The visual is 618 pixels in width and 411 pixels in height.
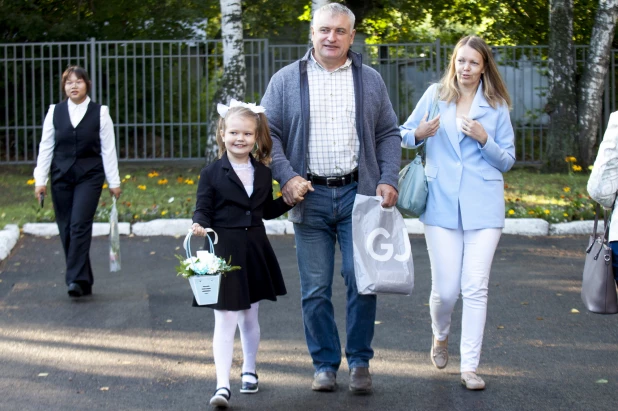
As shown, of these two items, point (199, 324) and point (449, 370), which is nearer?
point (449, 370)

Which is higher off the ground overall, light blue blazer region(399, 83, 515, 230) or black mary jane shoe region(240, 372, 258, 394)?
light blue blazer region(399, 83, 515, 230)

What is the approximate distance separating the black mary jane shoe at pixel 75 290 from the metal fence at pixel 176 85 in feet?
28.8

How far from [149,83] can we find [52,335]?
12257mm

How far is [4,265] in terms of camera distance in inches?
364

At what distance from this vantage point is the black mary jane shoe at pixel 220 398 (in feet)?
16.2

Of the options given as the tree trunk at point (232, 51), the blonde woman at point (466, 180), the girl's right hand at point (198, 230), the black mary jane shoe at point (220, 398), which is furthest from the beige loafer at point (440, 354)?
the tree trunk at point (232, 51)

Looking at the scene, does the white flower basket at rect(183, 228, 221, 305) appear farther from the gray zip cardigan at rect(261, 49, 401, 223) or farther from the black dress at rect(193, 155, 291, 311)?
the gray zip cardigan at rect(261, 49, 401, 223)

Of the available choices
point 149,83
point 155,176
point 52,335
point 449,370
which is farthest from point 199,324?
point 149,83

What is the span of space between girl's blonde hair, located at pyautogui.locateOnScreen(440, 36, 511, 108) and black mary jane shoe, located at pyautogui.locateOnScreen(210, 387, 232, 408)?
2.02 meters

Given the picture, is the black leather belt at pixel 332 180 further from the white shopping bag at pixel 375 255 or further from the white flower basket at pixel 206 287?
the white flower basket at pixel 206 287

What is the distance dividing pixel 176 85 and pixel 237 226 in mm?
13533

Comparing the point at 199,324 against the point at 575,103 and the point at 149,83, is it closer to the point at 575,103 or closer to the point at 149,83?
the point at 575,103

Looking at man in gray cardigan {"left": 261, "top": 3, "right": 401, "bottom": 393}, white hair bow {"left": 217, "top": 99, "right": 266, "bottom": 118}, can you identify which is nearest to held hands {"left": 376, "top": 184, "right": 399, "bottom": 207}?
man in gray cardigan {"left": 261, "top": 3, "right": 401, "bottom": 393}

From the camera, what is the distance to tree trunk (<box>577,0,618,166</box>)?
612 inches
